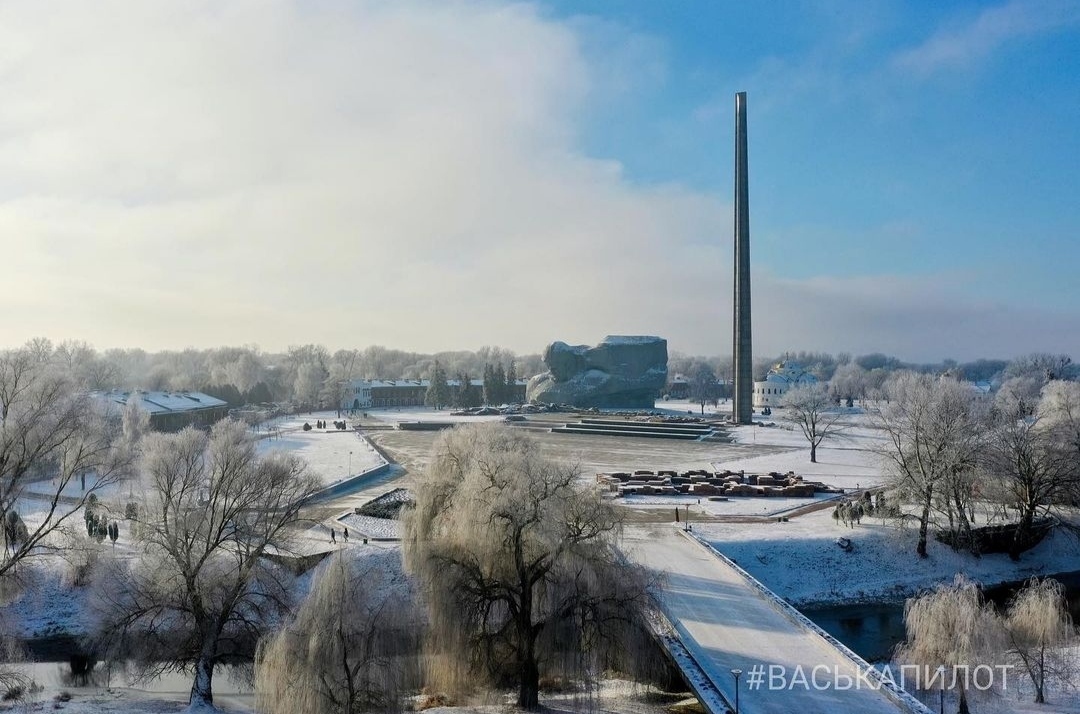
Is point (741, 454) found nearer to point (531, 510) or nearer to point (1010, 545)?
point (1010, 545)

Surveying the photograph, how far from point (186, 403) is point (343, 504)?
39625 mm

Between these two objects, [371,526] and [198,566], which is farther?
[371,526]

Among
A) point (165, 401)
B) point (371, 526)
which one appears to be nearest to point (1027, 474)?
point (371, 526)

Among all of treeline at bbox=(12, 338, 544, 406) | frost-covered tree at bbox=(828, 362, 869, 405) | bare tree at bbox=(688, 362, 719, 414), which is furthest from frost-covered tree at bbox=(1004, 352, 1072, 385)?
treeline at bbox=(12, 338, 544, 406)

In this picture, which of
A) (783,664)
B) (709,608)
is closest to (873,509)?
(709,608)

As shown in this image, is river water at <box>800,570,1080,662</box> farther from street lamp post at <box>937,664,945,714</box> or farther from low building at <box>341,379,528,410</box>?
low building at <box>341,379,528,410</box>

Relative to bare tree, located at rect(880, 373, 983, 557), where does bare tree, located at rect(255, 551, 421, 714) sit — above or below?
below

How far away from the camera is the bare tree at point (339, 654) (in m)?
14.4

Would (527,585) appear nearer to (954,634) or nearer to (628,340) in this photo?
(954,634)

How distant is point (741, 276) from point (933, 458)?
4379cm

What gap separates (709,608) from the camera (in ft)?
64.9

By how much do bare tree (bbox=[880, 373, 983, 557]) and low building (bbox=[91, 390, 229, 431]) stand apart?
161ft

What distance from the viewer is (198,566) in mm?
18547

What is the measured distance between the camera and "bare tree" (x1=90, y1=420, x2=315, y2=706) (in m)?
18.7
